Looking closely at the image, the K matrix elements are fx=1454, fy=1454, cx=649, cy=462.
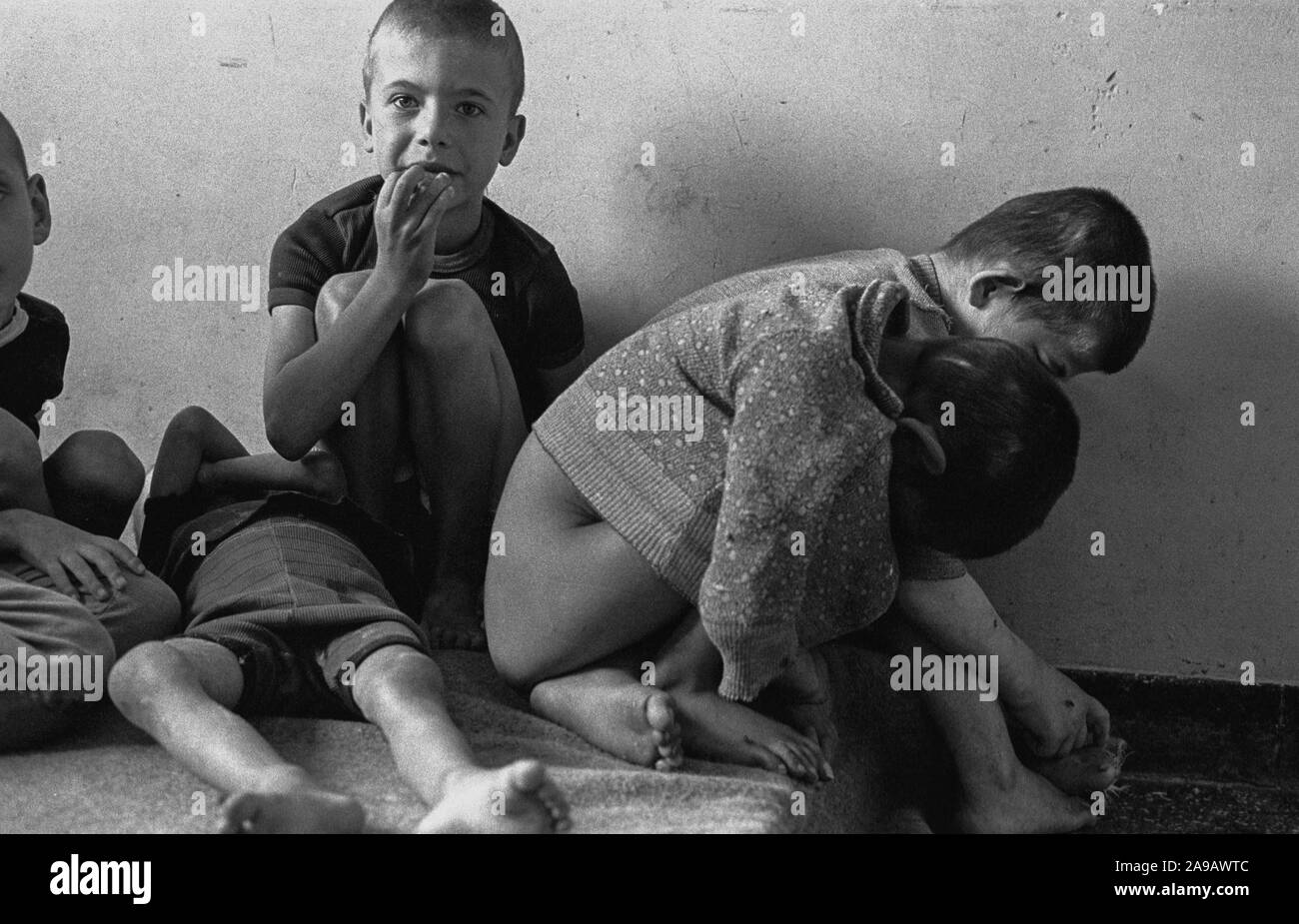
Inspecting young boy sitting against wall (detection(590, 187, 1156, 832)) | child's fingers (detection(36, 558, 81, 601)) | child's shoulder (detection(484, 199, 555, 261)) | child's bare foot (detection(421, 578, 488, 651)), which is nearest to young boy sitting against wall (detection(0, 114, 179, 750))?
child's fingers (detection(36, 558, 81, 601))

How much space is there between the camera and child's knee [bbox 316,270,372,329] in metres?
1.57

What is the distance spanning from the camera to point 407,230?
149 cm

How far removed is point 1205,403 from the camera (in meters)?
1.71

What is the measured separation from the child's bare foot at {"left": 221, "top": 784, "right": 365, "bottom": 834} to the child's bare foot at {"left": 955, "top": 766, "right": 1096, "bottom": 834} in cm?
68

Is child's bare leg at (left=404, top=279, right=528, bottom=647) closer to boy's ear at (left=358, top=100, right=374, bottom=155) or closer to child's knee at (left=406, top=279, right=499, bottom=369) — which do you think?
child's knee at (left=406, top=279, right=499, bottom=369)

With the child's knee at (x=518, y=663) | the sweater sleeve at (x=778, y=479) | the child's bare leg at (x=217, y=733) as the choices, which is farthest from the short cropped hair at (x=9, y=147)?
the sweater sleeve at (x=778, y=479)

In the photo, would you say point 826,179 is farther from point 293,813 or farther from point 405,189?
point 293,813

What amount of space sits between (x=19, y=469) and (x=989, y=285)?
3.37ft

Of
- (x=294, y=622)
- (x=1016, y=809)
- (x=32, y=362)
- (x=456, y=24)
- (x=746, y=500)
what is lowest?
(x=1016, y=809)

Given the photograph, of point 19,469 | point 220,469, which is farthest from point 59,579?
point 220,469

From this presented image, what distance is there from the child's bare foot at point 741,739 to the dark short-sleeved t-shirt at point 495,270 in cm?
54

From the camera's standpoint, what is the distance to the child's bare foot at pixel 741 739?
1.29 meters
